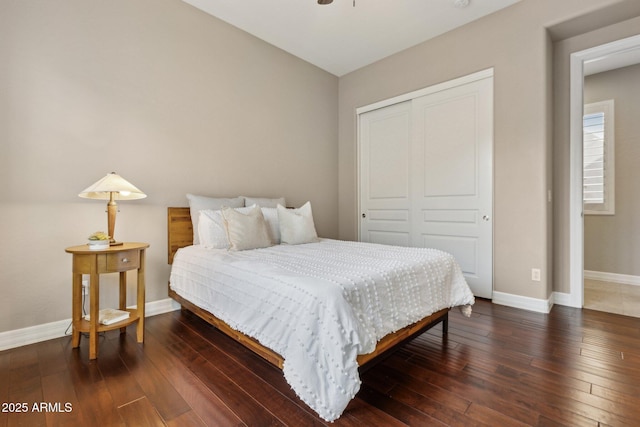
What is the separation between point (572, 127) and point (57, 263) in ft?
15.4

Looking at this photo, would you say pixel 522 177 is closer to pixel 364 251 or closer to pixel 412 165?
pixel 412 165

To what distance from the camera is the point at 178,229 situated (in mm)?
2820

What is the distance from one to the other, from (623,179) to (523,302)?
2469mm

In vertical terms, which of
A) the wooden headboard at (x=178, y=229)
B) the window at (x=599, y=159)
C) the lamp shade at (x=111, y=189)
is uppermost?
the window at (x=599, y=159)

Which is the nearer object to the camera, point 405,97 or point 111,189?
point 111,189

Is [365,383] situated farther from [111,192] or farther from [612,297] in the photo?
[612,297]

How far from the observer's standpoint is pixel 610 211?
12.7ft

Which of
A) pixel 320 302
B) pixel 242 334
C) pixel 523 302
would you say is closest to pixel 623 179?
pixel 523 302

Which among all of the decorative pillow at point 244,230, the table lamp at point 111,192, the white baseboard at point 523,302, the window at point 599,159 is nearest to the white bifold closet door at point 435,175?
the white baseboard at point 523,302

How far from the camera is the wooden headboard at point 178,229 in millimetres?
2781

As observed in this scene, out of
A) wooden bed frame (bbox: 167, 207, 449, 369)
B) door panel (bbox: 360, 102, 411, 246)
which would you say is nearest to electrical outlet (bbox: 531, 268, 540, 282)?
wooden bed frame (bbox: 167, 207, 449, 369)

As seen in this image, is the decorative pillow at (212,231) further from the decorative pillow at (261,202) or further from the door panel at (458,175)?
the door panel at (458,175)

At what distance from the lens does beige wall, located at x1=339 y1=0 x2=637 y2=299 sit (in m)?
2.78

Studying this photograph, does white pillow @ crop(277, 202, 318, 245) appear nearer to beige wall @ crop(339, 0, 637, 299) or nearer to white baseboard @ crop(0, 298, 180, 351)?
white baseboard @ crop(0, 298, 180, 351)
